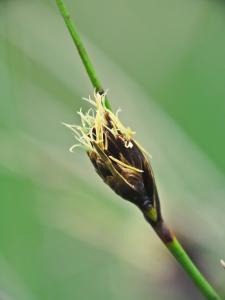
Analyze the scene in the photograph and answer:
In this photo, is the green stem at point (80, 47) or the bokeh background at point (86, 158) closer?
the green stem at point (80, 47)

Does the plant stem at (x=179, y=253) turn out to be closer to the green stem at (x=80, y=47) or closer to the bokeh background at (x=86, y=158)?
the green stem at (x=80, y=47)

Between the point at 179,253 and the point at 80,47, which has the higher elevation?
the point at 80,47

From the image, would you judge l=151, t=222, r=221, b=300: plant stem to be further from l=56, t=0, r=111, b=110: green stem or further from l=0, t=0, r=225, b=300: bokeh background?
l=0, t=0, r=225, b=300: bokeh background

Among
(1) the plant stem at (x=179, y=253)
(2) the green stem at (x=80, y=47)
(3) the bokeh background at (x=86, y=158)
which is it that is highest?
(3) the bokeh background at (x=86, y=158)

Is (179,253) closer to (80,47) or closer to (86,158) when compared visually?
(80,47)

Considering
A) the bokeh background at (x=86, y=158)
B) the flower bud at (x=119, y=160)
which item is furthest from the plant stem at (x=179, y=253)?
the bokeh background at (x=86, y=158)

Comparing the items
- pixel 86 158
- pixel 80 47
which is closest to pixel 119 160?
pixel 80 47

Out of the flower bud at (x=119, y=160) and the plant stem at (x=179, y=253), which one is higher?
the flower bud at (x=119, y=160)
